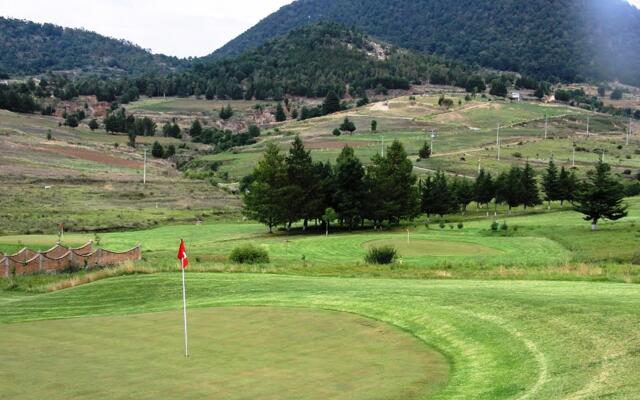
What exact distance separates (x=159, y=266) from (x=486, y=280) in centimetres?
1596

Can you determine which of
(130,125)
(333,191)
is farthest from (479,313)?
(130,125)

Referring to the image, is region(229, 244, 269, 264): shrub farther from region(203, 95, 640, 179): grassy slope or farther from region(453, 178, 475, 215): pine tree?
region(203, 95, 640, 179): grassy slope

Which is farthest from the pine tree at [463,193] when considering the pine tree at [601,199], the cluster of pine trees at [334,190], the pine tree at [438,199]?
the pine tree at [601,199]

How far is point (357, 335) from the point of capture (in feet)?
69.9

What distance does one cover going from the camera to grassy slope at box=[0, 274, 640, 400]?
15648 mm

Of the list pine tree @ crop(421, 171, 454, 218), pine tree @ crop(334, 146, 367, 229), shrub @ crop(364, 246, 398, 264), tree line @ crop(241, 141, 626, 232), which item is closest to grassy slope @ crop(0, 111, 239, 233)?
tree line @ crop(241, 141, 626, 232)

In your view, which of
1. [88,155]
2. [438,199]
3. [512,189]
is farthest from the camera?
[88,155]

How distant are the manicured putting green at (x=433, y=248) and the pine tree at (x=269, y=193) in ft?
53.2

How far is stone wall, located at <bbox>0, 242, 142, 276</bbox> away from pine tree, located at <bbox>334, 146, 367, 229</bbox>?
31.6 metres

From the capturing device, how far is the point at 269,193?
74.4m

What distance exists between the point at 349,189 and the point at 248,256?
3128 centimetres

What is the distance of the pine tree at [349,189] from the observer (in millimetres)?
74062

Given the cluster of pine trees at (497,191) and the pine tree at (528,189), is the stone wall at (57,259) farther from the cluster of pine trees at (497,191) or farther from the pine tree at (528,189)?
the pine tree at (528,189)

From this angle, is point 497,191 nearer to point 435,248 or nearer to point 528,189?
point 528,189
